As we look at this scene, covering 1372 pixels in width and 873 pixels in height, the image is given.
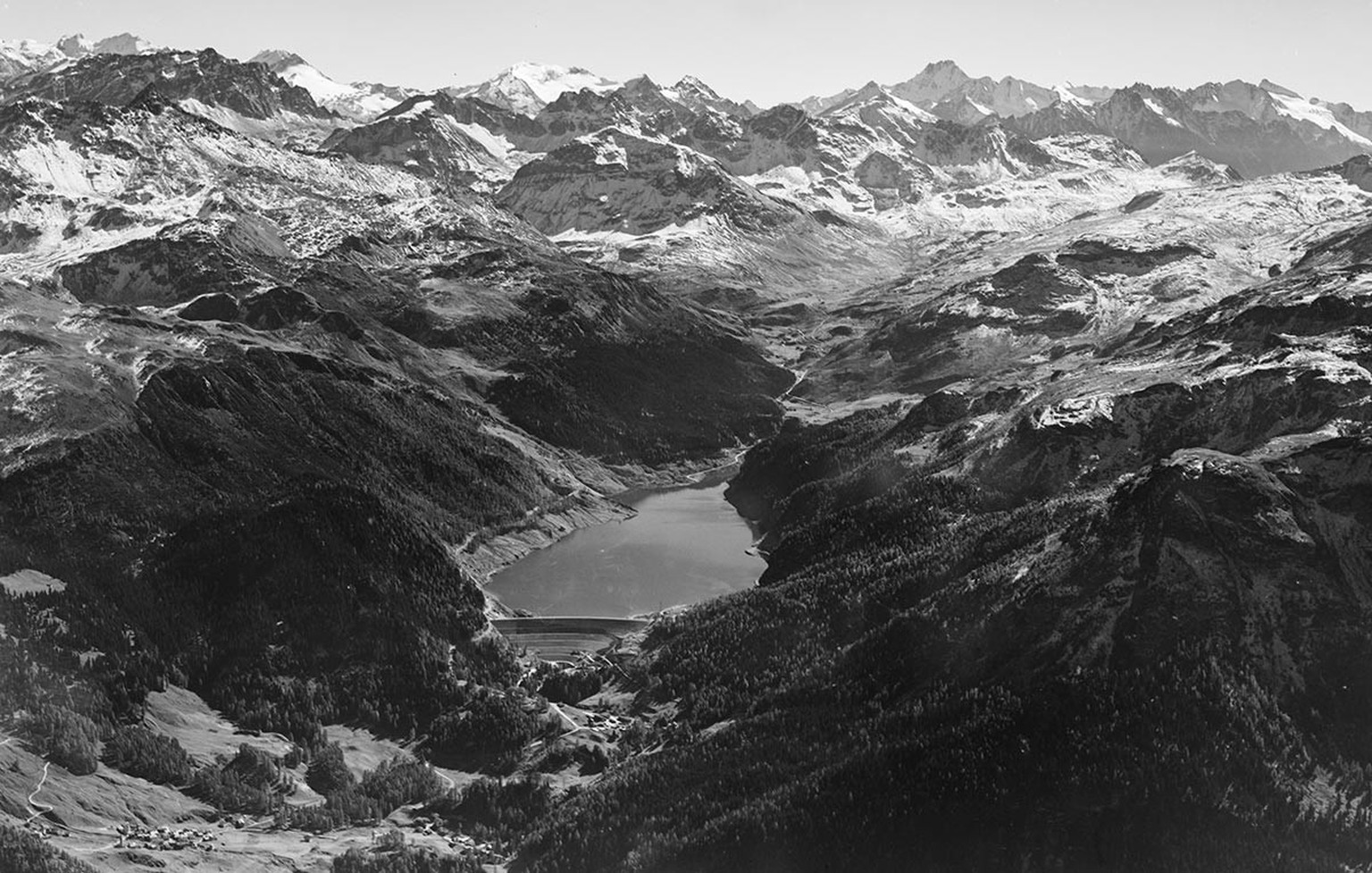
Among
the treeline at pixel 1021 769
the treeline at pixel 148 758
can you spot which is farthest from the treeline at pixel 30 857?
the treeline at pixel 1021 769

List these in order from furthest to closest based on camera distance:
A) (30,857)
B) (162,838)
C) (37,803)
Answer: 1. (162,838)
2. (37,803)
3. (30,857)

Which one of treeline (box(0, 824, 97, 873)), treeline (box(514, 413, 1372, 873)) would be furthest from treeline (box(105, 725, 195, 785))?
treeline (box(514, 413, 1372, 873))

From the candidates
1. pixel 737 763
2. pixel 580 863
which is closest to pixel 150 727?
pixel 580 863

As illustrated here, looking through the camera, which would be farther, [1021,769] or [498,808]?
[498,808]

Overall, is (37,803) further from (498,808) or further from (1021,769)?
(1021,769)

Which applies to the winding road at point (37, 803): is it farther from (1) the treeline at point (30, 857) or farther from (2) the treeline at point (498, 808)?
(2) the treeline at point (498, 808)

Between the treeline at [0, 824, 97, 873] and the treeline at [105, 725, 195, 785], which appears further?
the treeline at [105, 725, 195, 785]

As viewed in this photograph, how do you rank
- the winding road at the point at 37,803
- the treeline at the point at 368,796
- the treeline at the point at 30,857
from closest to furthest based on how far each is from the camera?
the treeline at the point at 30,857, the winding road at the point at 37,803, the treeline at the point at 368,796

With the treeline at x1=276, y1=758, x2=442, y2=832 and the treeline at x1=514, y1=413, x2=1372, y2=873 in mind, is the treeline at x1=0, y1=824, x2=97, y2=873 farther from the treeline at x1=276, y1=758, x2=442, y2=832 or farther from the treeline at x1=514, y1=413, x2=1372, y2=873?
the treeline at x1=514, y1=413, x2=1372, y2=873

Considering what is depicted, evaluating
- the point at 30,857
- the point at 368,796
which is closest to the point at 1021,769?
the point at 368,796

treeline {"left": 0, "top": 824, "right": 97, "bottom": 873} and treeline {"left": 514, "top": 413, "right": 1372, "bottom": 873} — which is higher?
treeline {"left": 514, "top": 413, "right": 1372, "bottom": 873}

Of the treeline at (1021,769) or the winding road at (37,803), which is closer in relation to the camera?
the treeline at (1021,769)

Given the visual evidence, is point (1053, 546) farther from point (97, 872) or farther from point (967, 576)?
point (97, 872)
